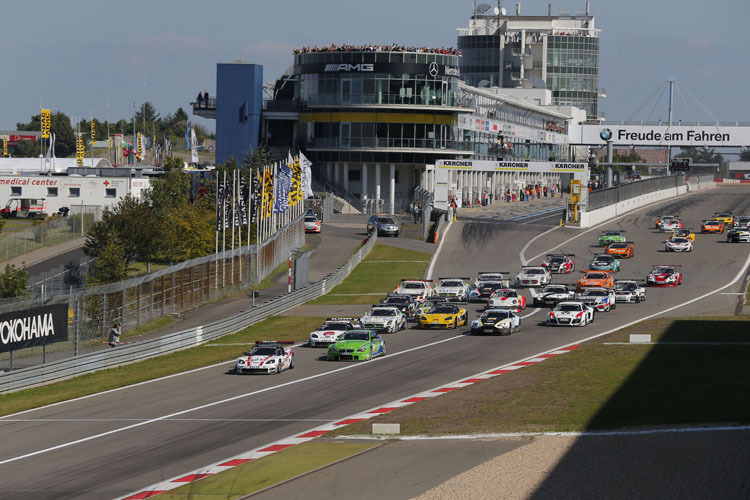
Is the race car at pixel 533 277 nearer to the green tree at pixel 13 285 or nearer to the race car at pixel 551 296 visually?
the race car at pixel 551 296

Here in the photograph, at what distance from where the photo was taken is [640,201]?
103250 millimetres

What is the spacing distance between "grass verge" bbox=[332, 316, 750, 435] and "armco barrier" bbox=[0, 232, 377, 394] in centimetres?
1307

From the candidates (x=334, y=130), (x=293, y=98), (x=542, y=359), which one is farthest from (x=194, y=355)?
(x=293, y=98)

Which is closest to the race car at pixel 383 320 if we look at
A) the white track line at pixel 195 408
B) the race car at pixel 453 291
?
the white track line at pixel 195 408

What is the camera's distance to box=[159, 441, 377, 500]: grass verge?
19.0m

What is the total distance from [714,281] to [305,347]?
100 feet

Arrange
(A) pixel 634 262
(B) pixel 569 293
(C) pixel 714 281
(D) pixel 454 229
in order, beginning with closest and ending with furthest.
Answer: (B) pixel 569 293, (C) pixel 714 281, (A) pixel 634 262, (D) pixel 454 229

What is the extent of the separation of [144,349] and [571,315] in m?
18.0

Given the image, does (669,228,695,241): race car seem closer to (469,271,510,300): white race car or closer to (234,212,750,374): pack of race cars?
(234,212,750,374): pack of race cars

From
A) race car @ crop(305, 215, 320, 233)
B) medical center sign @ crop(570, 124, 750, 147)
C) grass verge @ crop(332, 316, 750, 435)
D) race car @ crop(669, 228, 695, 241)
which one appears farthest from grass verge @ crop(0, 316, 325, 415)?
medical center sign @ crop(570, 124, 750, 147)

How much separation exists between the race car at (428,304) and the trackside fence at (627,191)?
132 feet

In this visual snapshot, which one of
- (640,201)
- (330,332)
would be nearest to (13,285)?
(330,332)

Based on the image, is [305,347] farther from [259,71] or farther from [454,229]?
[259,71]

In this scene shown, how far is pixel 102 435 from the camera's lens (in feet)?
81.0
